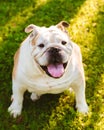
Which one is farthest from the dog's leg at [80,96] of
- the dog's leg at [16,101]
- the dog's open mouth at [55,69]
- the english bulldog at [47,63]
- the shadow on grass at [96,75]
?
the dog's leg at [16,101]

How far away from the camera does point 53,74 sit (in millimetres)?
3822

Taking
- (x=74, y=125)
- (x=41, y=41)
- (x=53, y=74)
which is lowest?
(x=74, y=125)

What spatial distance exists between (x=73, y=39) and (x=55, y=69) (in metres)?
1.66

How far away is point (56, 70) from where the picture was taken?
12.6 feet

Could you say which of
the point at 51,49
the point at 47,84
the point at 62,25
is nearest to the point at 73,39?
the point at 62,25

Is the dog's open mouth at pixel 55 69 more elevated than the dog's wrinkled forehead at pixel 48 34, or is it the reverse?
the dog's wrinkled forehead at pixel 48 34

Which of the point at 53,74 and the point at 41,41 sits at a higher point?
the point at 41,41

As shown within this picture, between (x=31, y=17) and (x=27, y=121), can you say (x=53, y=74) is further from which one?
(x=31, y=17)

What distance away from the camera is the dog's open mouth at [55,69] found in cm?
382

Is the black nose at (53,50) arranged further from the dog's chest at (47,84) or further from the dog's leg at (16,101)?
the dog's leg at (16,101)

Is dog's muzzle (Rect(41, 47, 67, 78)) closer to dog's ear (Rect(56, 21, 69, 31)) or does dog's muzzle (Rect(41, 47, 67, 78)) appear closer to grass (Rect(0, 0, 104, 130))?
dog's ear (Rect(56, 21, 69, 31))

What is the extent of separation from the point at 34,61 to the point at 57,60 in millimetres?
217

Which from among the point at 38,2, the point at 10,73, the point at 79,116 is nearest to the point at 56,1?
the point at 38,2

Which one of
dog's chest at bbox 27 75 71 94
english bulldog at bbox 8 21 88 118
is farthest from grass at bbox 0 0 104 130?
dog's chest at bbox 27 75 71 94
